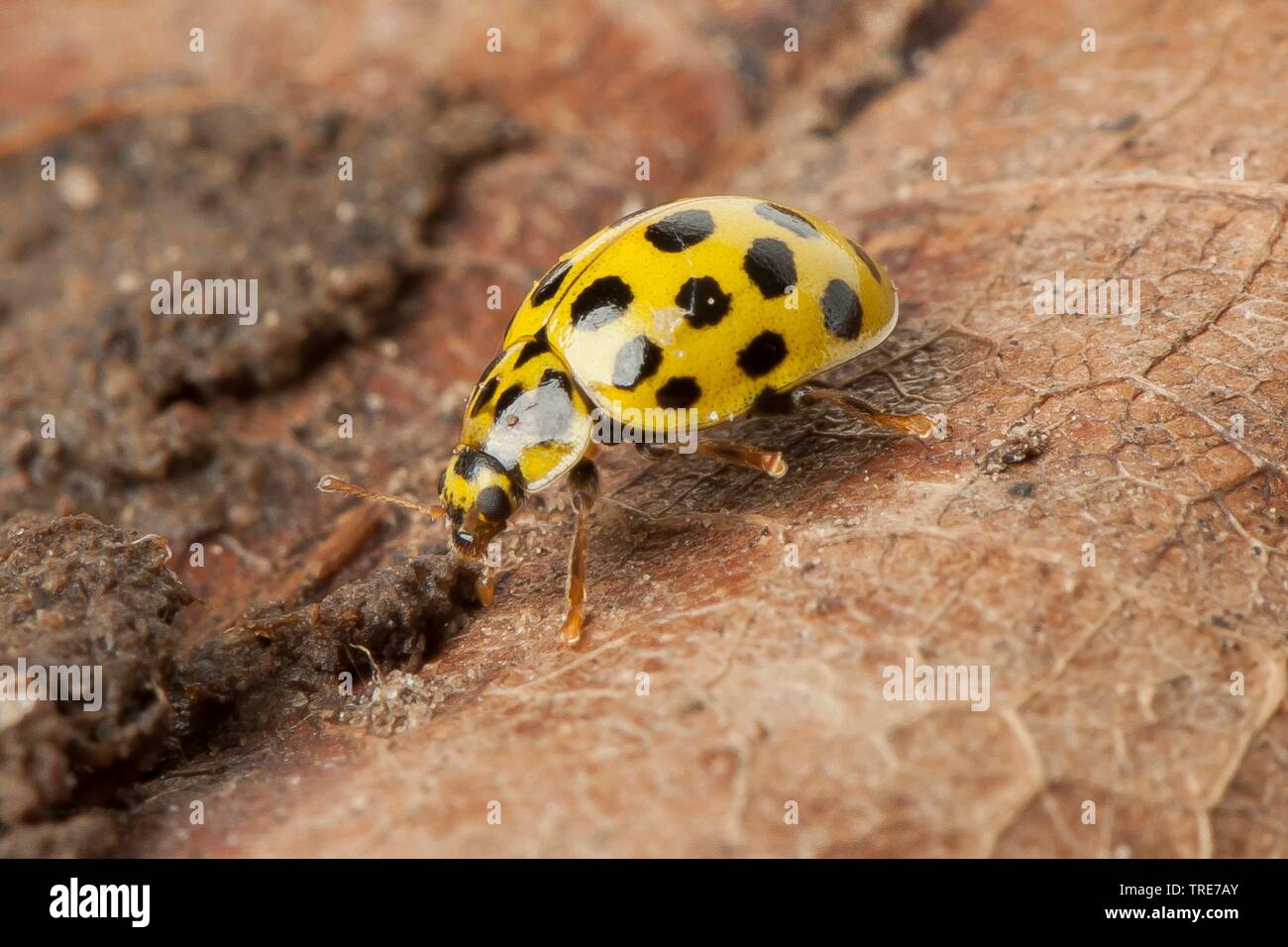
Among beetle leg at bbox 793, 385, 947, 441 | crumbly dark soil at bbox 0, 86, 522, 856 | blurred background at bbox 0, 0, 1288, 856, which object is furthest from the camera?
beetle leg at bbox 793, 385, 947, 441

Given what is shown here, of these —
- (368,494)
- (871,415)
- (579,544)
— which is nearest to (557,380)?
(579,544)

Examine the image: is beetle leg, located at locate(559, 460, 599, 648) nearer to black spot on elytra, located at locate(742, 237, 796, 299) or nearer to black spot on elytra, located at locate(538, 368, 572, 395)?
black spot on elytra, located at locate(538, 368, 572, 395)

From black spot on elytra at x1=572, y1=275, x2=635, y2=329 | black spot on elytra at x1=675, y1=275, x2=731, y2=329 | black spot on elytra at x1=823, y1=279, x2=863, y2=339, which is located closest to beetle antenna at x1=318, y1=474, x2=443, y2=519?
black spot on elytra at x1=572, y1=275, x2=635, y2=329

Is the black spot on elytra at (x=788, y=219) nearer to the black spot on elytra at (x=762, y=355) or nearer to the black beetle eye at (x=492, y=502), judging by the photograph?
the black spot on elytra at (x=762, y=355)
